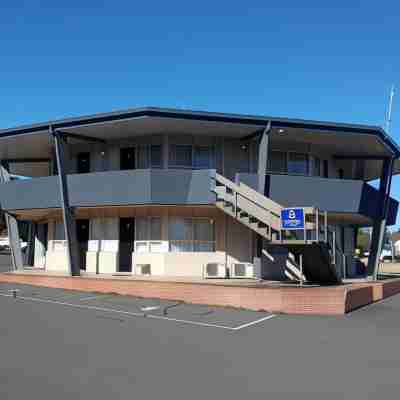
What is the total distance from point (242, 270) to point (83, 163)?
32.0ft

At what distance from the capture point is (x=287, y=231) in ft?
52.9

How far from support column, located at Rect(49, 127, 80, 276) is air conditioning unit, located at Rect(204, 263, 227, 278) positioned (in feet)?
17.8

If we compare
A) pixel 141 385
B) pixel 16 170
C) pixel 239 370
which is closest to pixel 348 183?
pixel 239 370

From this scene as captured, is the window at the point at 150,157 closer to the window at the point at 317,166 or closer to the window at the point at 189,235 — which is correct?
the window at the point at 189,235

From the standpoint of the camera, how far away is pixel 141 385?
660cm

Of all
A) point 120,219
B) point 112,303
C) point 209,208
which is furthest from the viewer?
point 120,219

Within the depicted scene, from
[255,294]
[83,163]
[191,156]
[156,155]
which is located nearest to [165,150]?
[156,155]

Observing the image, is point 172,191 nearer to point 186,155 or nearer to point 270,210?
point 186,155

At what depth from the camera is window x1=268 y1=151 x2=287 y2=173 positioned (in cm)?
2213

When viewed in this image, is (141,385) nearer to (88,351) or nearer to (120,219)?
(88,351)

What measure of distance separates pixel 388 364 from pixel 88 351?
5320 millimetres

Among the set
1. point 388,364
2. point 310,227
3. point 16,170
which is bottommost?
point 388,364

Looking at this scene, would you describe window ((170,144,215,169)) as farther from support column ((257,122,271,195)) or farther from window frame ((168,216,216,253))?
support column ((257,122,271,195))

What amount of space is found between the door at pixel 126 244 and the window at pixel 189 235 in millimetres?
2071
